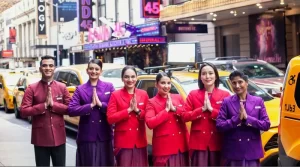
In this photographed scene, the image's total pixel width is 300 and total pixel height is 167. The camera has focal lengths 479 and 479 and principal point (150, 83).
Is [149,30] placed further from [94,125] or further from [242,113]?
[242,113]

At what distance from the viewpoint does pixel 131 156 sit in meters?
5.50

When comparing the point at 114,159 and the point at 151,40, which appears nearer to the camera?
the point at 114,159

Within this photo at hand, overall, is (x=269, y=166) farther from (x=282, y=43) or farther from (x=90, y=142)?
(x=282, y=43)

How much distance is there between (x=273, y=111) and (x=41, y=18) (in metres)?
42.1

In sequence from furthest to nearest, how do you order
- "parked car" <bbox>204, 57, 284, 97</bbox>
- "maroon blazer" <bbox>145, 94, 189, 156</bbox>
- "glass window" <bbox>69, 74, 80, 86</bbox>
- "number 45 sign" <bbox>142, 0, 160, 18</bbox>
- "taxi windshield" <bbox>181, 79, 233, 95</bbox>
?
"number 45 sign" <bbox>142, 0, 160, 18</bbox>, "parked car" <bbox>204, 57, 284, 97</bbox>, "glass window" <bbox>69, 74, 80, 86</bbox>, "taxi windshield" <bbox>181, 79, 233, 95</bbox>, "maroon blazer" <bbox>145, 94, 189, 156</bbox>

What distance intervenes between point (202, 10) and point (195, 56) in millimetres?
7671

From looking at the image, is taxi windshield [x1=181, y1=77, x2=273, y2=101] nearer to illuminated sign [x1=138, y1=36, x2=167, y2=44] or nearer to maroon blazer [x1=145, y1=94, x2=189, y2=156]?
maroon blazer [x1=145, y1=94, x2=189, y2=156]

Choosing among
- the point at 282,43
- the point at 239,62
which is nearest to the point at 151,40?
the point at 282,43

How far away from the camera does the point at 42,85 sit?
5695mm

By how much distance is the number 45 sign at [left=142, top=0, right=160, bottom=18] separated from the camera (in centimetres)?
2630

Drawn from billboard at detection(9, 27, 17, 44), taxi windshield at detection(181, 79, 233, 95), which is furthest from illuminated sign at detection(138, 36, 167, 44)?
billboard at detection(9, 27, 17, 44)

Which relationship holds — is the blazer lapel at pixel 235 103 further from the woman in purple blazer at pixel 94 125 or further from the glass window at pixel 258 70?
the glass window at pixel 258 70

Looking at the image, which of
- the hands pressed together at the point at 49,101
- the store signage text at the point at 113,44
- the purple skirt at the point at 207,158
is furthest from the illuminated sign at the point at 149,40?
the purple skirt at the point at 207,158

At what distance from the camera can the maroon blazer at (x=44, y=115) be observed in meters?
5.59
